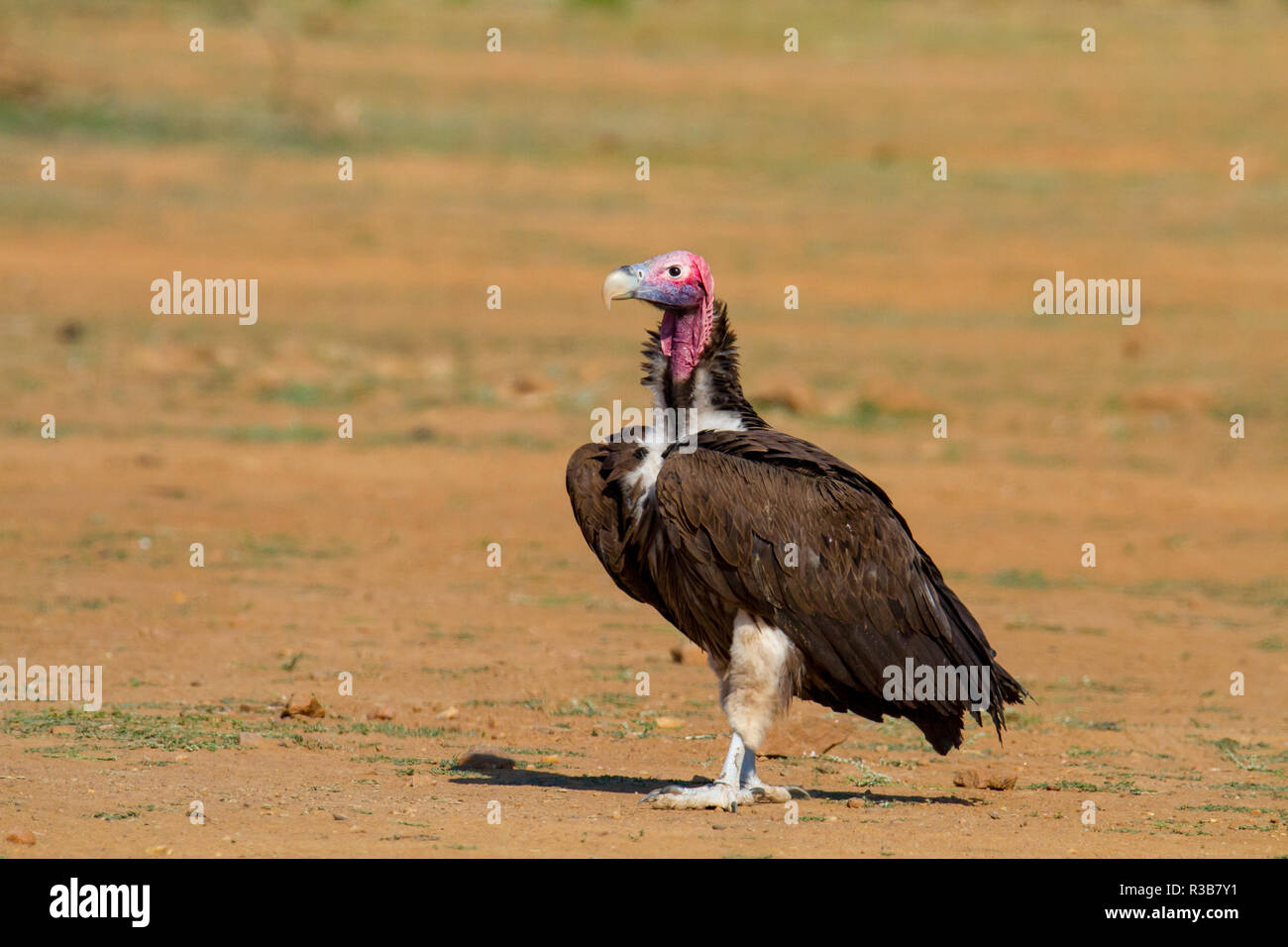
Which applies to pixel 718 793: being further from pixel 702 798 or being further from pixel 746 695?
pixel 746 695

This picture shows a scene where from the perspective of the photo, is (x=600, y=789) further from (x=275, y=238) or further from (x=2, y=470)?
(x=275, y=238)

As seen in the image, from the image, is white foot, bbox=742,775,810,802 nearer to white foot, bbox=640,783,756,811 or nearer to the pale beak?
white foot, bbox=640,783,756,811

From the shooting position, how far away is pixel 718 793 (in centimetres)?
742

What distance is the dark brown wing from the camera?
7.21m

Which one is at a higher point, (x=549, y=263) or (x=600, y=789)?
(x=549, y=263)

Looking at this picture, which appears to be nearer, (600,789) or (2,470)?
(600,789)

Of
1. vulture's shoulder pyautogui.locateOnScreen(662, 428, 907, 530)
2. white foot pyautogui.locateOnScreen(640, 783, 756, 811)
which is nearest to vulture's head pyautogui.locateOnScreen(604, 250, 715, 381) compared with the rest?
vulture's shoulder pyautogui.locateOnScreen(662, 428, 907, 530)

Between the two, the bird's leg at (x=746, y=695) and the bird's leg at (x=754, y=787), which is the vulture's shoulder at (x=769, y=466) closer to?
the bird's leg at (x=746, y=695)

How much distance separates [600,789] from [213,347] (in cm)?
1420

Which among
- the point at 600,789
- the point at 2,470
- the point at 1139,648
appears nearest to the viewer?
the point at 600,789

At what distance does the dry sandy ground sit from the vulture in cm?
48

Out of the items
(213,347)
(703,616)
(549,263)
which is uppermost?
(549,263)

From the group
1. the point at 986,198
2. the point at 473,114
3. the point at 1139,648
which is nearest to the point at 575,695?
the point at 1139,648

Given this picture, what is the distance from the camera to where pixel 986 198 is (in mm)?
31281
